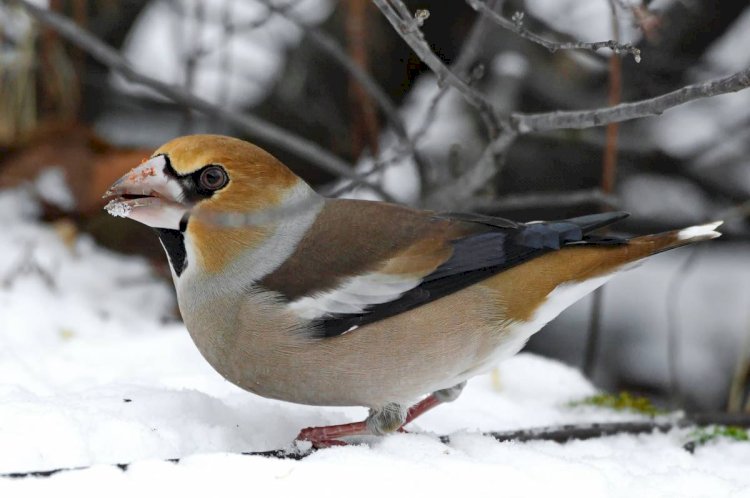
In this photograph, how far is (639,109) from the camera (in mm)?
2787

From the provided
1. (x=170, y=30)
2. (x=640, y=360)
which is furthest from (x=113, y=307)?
(x=640, y=360)

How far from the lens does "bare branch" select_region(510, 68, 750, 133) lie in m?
2.57

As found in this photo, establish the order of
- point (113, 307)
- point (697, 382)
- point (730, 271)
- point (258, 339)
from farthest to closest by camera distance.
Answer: point (730, 271), point (697, 382), point (113, 307), point (258, 339)

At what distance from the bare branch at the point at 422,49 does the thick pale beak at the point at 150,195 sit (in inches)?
32.0

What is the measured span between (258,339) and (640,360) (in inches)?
157

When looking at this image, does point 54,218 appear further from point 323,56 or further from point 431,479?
point 431,479

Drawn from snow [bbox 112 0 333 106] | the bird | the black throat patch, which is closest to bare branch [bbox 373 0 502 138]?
the bird

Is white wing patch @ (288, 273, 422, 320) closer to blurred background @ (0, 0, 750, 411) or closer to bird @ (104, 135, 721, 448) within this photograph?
bird @ (104, 135, 721, 448)

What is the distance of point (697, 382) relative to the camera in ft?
20.2

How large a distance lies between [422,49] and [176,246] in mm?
981

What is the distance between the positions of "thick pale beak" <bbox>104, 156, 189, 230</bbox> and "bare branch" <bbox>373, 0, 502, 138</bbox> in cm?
81

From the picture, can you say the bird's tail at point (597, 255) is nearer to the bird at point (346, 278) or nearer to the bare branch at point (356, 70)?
the bird at point (346, 278)

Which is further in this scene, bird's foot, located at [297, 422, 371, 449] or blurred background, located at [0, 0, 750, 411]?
blurred background, located at [0, 0, 750, 411]

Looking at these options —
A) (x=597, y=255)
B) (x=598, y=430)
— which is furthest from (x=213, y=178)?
(x=598, y=430)
